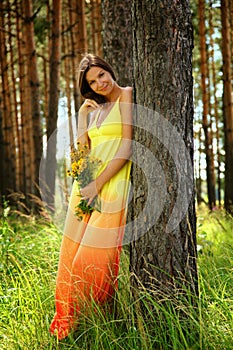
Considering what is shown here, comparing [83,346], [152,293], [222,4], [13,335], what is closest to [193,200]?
[152,293]

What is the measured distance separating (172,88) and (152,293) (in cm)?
115

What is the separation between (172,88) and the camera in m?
3.05

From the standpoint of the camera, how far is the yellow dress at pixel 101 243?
11.3 feet

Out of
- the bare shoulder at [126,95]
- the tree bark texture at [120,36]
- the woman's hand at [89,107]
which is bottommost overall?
the woman's hand at [89,107]

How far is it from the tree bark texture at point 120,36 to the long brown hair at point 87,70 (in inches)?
68.5

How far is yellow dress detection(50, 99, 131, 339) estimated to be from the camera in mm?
3447

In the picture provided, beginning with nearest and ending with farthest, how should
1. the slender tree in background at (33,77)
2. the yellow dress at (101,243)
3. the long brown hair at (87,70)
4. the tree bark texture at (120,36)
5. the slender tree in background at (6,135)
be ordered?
1. the yellow dress at (101,243)
2. the long brown hair at (87,70)
3. the tree bark texture at (120,36)
4. the slender tree in background at (33,77)
5. the slender tree in background at (6,135)

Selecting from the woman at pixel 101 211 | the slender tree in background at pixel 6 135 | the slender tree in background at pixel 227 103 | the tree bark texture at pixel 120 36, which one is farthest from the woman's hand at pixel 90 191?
the slender tree in background at pixel 6 135

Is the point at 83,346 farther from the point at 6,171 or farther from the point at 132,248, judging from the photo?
the point at 6,171

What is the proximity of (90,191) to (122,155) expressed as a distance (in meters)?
0.31

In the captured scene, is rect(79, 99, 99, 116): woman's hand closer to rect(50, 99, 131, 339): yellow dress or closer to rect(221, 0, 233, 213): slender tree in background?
rect(50, 99, 131, 339): yellow dress

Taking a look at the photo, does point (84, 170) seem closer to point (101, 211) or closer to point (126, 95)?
point (101, 211)

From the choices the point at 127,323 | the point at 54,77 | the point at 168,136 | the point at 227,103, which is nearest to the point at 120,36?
the point at 168,136

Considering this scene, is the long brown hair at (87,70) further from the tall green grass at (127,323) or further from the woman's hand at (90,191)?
the tall green grass at (127,323)
